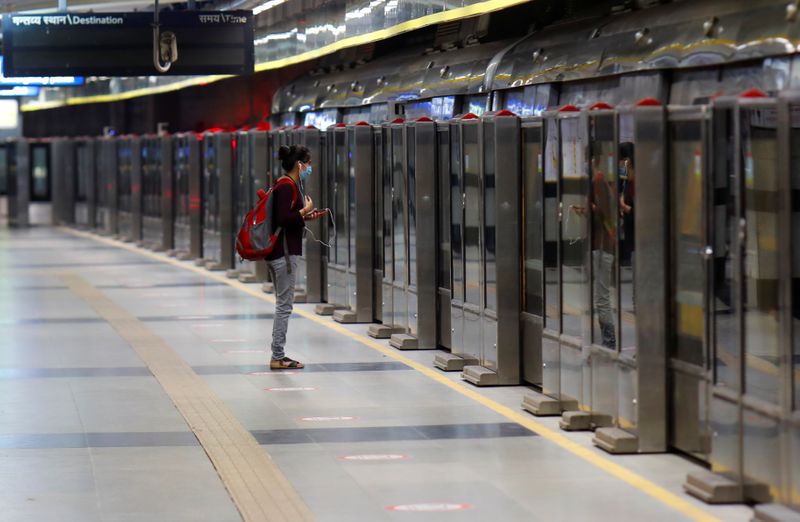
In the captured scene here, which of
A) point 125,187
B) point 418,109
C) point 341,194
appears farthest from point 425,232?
point 125,187

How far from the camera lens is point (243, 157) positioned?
22641mm

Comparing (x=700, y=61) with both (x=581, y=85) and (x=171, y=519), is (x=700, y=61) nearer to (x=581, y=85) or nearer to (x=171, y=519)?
(x=581, y=85)

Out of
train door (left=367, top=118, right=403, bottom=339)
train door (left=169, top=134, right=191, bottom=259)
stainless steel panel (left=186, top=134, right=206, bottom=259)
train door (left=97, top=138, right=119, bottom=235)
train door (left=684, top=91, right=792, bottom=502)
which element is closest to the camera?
train door (left=684, top=91, right=792, bottom=502)

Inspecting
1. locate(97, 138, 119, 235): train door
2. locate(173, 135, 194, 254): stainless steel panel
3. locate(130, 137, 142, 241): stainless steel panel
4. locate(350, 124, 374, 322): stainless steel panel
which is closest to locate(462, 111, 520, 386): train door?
locate(350, 124, 374, 322): stainless steel panel

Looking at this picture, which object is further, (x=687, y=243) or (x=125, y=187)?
(x=125, y=187)

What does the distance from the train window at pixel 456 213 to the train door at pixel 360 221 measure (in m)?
3.00

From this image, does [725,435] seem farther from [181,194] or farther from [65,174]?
[65,174]

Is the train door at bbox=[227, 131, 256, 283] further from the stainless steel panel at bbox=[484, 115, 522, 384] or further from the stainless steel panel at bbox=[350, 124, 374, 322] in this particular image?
the stainless steel panel at bbox=[484, 115, 522, 384]

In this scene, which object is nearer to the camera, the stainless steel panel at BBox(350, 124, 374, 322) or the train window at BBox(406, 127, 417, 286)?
the train window at BBox(406, 127, 417, 286)

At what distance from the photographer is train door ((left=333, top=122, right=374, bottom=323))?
15.8 m

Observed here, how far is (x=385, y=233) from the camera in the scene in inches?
606

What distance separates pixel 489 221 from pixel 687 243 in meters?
3.39

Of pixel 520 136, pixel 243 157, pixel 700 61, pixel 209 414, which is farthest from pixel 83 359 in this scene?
pixel 243 157

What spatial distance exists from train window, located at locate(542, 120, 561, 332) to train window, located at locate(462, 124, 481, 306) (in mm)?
1331
